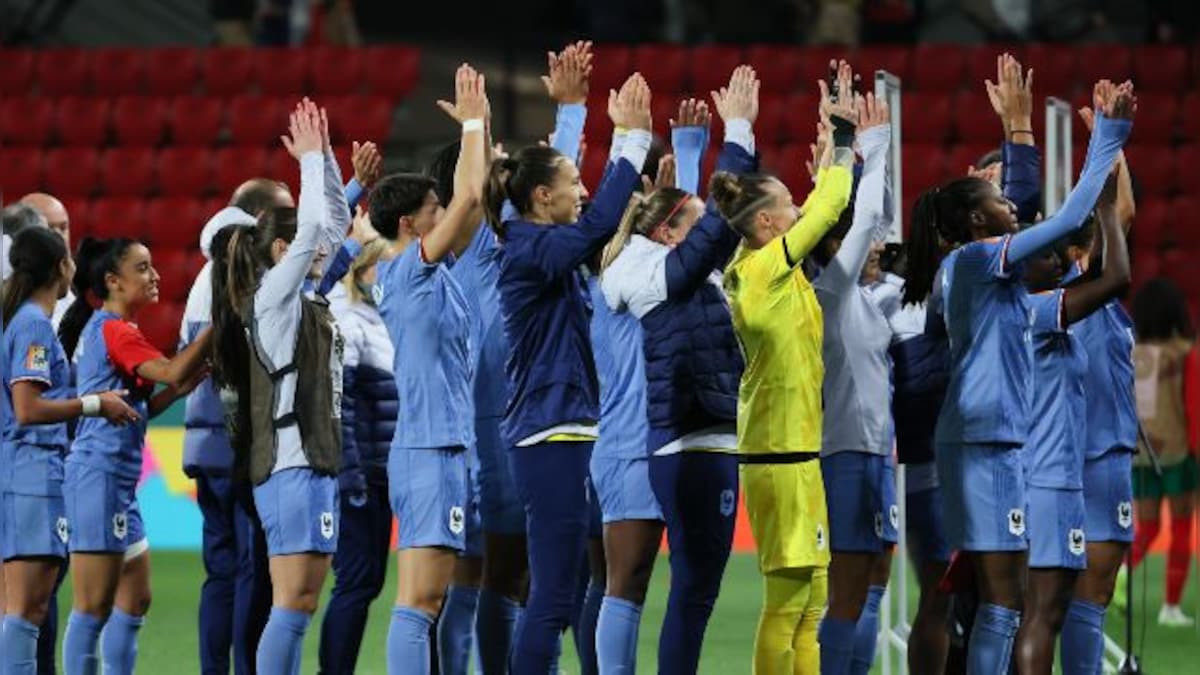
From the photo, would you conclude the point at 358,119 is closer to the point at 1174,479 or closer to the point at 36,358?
the point at 1174,479

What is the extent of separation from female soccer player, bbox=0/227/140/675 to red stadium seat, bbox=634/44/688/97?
33.1 feet

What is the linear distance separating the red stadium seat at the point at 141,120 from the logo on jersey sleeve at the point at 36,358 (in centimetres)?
1067

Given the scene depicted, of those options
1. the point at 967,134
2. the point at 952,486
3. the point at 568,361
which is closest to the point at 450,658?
the point at 568,361

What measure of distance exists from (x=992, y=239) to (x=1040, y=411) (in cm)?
63

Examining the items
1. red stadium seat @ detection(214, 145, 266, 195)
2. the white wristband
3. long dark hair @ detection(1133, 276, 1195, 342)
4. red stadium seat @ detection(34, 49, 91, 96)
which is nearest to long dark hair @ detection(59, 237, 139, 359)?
the white wristband

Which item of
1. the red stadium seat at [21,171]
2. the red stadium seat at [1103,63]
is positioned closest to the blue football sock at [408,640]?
the red stadium seat at [1103,63]

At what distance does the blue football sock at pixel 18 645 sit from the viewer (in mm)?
7047

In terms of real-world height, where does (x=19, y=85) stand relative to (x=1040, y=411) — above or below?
above

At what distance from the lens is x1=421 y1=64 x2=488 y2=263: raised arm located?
652 centimetres

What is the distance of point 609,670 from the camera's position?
6992mm

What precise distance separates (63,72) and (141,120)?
3.17 feet

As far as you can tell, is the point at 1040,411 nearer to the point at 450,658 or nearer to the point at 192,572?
the point at 450,658

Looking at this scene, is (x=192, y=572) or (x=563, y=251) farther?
(x=192, y=572)

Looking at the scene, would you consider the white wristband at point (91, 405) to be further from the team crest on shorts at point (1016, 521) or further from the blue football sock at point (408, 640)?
the team crest on shorts at point (1016, 521)
